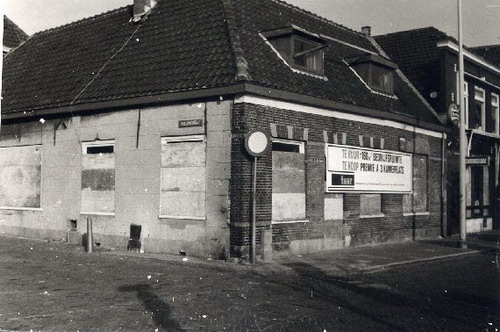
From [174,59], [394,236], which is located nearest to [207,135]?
[174,59]

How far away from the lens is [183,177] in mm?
13750

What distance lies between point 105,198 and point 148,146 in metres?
2.25

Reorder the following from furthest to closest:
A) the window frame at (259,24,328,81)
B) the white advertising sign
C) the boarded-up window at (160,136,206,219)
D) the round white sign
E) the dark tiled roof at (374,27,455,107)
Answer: the dark tiled roof at (374,27,455,107), the white advertising sign, the window frame at (259,24,328,81), the boarded-up window at (160,136,206,219), the round white sign

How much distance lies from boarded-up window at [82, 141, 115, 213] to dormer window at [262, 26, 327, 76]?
542cm

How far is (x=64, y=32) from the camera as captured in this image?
19938 mm

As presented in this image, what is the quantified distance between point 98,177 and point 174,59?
4.07 metres

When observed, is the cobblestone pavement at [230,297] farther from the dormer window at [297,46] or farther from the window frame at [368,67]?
the window frame at [368,67]

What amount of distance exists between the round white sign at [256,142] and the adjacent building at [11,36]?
1451 cm

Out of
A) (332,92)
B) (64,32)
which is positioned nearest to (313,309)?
(332,92)

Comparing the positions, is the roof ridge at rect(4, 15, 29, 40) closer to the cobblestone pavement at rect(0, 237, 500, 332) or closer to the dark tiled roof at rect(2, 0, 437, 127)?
the dark tiled roof at rect(2, 0, 437, 127)

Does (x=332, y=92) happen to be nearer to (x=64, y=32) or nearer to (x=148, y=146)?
(x=148, y=146)

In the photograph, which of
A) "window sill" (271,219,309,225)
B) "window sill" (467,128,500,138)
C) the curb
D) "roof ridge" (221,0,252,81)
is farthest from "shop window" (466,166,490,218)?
"roof ridge" (221,0,252,81)

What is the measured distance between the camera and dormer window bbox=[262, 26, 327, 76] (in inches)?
584

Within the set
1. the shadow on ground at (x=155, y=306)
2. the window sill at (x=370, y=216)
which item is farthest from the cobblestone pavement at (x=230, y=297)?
the window sill at (x=370, y=216)
